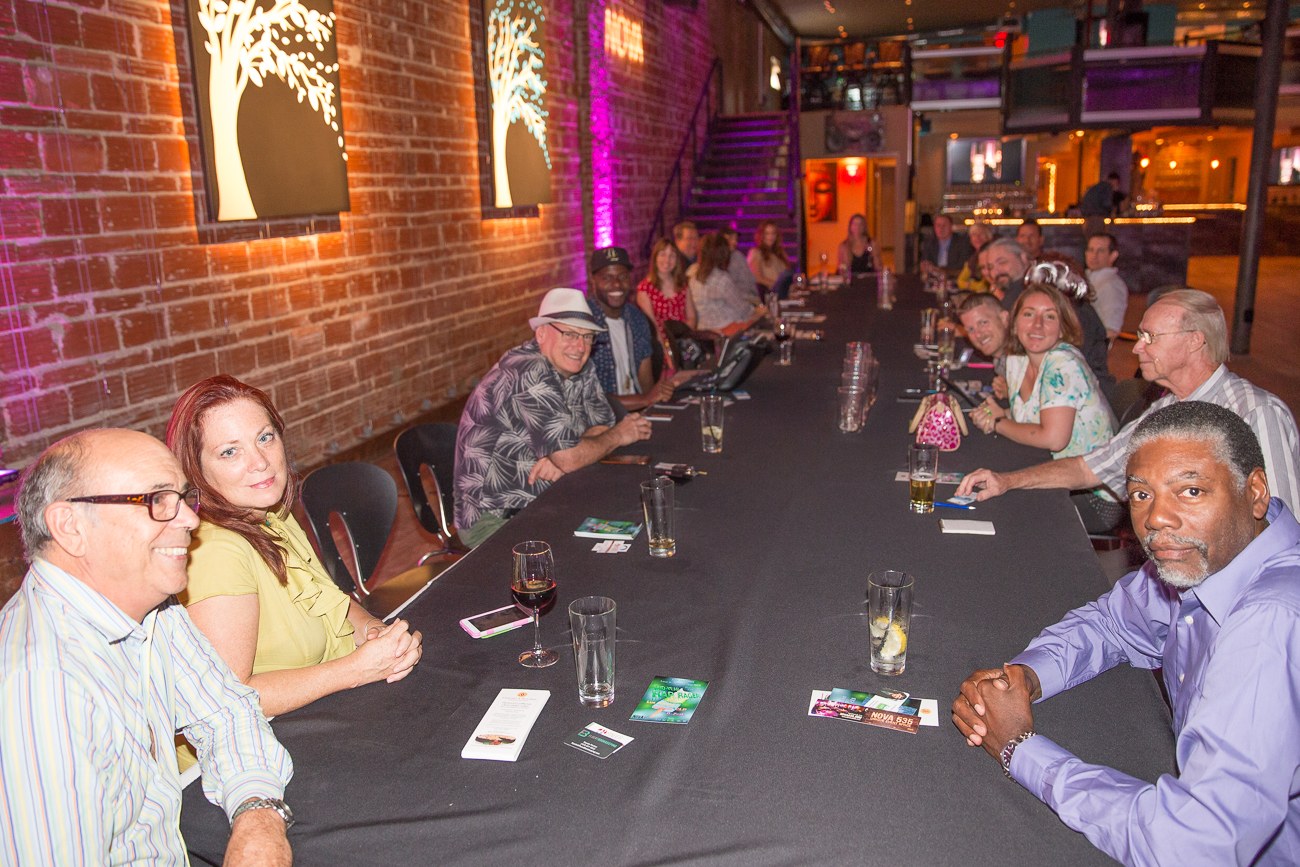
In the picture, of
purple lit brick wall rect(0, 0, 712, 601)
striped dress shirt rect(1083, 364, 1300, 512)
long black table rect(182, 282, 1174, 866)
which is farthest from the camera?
purple lit brick wall rect(0, 0, 712, 601)

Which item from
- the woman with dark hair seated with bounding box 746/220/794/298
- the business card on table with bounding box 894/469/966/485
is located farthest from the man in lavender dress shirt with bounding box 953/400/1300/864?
the woman with dark hair seated with bounding box 746/220/794/298

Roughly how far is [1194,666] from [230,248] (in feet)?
15.5

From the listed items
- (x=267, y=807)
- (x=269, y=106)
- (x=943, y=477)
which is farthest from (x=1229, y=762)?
(x=269, y=106)

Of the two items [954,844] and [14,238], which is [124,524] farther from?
[14,238]

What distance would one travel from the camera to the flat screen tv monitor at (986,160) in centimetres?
2405

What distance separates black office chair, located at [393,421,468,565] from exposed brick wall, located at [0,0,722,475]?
5.10 ft

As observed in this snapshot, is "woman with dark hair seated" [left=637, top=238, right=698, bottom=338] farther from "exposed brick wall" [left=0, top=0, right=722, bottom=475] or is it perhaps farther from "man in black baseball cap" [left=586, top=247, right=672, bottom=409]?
"exposed brick wall" [left=0, top=0, right=722, bottom=475]

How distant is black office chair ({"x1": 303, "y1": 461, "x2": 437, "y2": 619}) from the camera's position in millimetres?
2922

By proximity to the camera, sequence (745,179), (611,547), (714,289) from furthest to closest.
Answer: (745,179) < (714,289) < (611,547)

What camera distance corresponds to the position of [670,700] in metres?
1.69

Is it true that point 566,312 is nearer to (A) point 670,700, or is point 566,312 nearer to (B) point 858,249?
(A) point 670,700

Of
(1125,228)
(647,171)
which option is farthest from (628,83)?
(1125,228)

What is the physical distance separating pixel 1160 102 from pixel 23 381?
668 inches

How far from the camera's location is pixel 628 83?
11445mm
